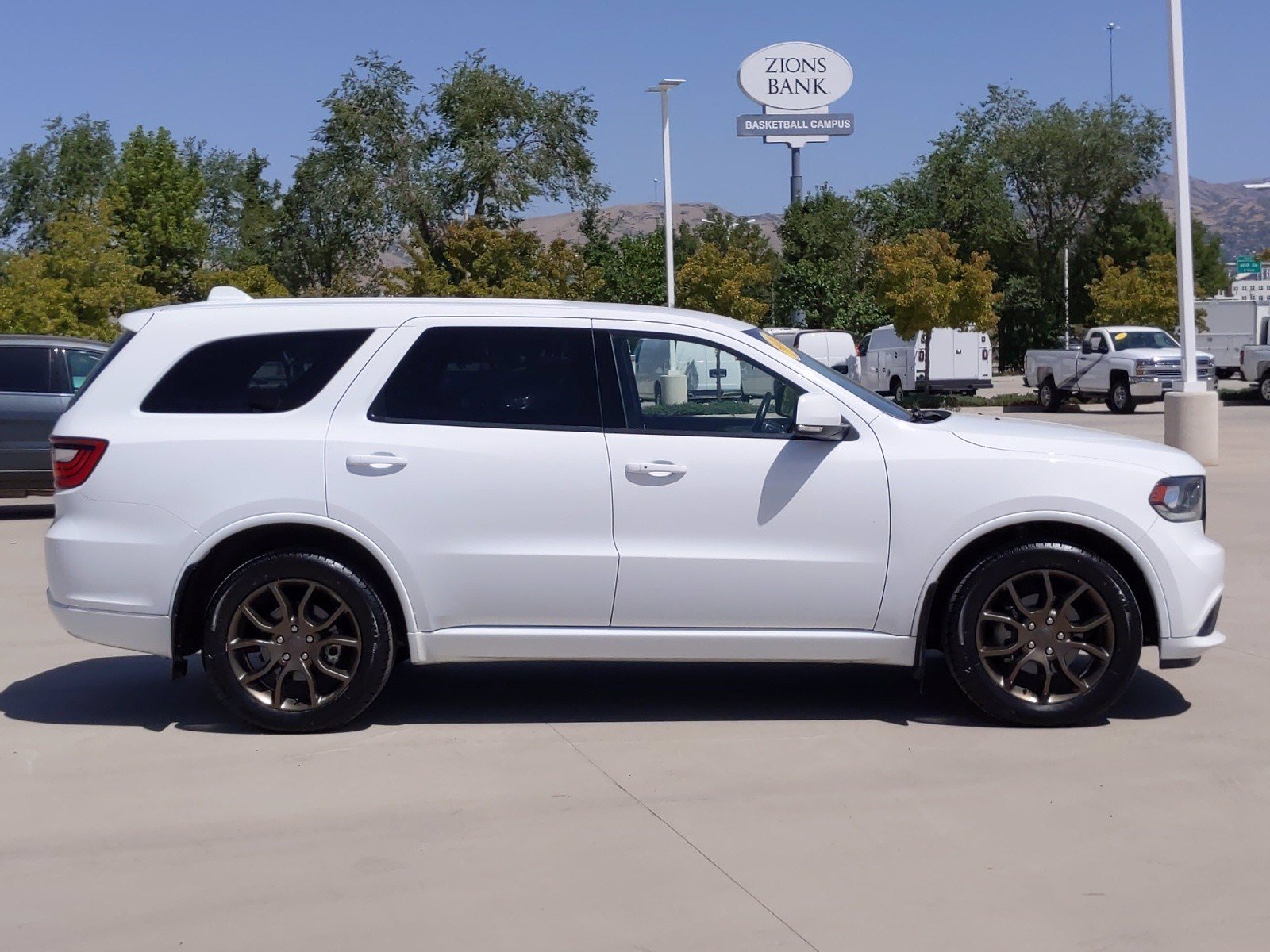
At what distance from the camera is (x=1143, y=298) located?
135ft

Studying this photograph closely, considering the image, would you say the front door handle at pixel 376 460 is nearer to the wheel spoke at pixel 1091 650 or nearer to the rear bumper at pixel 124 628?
the rear bumper at pixel 124 628

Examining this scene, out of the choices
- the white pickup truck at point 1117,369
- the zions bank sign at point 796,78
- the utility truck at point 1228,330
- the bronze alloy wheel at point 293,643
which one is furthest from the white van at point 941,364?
the bronze alloy wheel at point 293,643

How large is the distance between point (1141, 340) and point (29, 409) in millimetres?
25398

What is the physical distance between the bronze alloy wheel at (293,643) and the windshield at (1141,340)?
93.3 ft

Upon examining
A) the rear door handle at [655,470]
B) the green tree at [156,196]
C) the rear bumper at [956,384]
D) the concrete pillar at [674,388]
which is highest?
the green tree at [156,196]

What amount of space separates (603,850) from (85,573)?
281cm

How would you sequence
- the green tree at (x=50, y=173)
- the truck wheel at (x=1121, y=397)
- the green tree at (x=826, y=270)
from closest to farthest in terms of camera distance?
the truck wheel at (x=1121, y=397)
the green tree at (x=826, y=270)
the green tree at (x=50, y=173)

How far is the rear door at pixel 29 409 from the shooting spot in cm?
1391

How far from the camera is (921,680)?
246 inches

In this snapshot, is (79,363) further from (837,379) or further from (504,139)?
(504,139)

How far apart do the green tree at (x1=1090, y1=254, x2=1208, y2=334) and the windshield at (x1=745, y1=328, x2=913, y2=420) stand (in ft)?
120

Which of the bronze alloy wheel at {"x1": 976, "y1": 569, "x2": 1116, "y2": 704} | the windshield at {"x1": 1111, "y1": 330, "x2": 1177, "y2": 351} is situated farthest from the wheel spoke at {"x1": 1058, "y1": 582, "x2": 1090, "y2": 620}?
the windshield at {"x1": 1111, "y1": 330, "x2": 1177, "y2": 351}

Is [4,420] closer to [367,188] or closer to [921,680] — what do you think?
[921,680]

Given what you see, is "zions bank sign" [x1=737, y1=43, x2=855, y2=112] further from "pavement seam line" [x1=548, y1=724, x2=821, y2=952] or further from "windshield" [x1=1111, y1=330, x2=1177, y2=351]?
"pavement seam line" [x1=548, y1=724, x2=821, y2=952]
